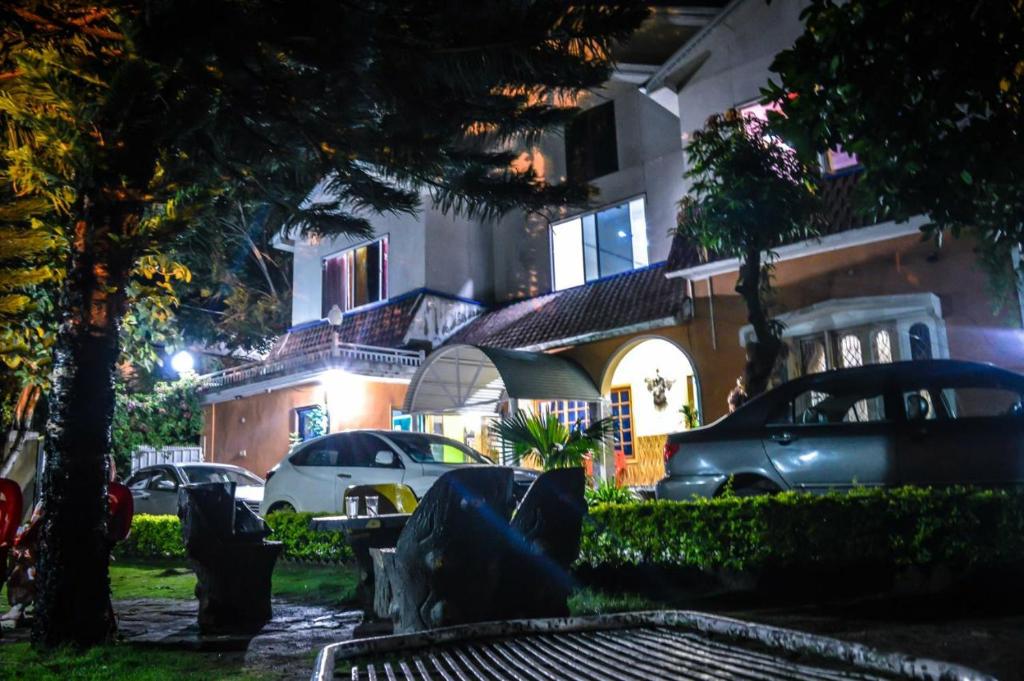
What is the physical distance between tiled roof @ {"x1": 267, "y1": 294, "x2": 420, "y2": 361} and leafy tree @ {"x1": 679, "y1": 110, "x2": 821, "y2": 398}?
943 cm

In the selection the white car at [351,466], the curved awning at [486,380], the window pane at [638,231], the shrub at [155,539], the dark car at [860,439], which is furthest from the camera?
the window pane at [638,231]

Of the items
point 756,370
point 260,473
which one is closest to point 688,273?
point 756,370

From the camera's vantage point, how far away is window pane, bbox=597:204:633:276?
674 inches

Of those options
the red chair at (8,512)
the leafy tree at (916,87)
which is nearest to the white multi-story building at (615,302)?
the leafy tree at (916,87)

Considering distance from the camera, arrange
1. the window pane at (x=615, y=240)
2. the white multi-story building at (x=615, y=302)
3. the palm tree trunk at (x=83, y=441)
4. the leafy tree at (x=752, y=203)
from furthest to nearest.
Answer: the window pane at (x=615, y=240) < the white multi-story building at (x=615, y=302) < the leafy tree at (x=752, y=203) < the palm tree trunk at (x=83, y=441)

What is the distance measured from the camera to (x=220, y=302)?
1009 inches

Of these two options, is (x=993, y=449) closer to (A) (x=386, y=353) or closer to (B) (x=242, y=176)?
(B) (x=242, y=176)

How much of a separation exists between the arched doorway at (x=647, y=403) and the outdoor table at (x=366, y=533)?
10.0 meters

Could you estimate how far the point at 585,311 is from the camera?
1576 centimetres

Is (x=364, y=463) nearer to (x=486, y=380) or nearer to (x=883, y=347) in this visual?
(x=486, y=380)

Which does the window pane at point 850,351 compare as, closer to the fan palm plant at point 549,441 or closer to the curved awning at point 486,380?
the curved awning at point 486,380

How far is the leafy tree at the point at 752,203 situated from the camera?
10023 mm

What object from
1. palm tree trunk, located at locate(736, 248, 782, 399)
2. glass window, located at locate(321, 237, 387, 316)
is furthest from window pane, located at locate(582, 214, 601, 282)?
palm tree trunk, located at locate(736, 248, 782, 399)

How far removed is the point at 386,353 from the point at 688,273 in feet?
24.4
